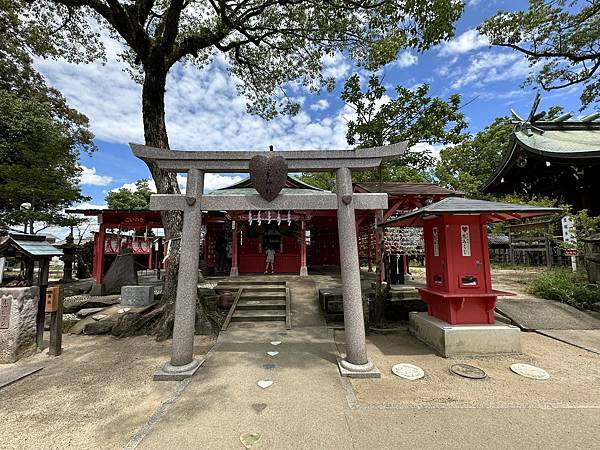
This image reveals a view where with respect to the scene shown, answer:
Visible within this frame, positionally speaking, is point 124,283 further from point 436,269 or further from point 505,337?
point 505,337

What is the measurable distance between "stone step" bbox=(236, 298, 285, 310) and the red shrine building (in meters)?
2.89

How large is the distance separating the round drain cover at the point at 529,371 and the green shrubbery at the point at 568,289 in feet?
16.9

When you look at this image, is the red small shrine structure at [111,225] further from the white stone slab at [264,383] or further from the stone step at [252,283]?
the white stone slab at [264,383]

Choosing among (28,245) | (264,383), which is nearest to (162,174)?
(28,245)

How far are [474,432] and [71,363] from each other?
6965mm

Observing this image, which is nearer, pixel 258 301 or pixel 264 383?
pixel 264 383

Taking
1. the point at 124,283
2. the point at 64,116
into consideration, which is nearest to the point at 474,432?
the point at 124,283

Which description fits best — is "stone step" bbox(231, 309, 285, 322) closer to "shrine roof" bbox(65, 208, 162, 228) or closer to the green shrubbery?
"shrine roof" bbox(65, 208, 162, 228)

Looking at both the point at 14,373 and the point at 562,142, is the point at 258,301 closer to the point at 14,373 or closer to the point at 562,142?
the point at 14,373

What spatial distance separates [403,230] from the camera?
28.3 ft

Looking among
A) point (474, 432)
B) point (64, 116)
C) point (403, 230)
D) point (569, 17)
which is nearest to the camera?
point (474, 432)

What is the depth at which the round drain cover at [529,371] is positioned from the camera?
176 inches

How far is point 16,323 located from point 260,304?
5.48 meters

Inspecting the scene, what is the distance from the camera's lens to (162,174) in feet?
24.7
